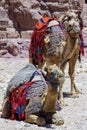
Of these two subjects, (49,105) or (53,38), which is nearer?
(49,105)

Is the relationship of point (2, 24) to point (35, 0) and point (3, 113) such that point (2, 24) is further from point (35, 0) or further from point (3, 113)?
point (3, 113)

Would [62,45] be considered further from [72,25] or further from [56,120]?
[56,120]

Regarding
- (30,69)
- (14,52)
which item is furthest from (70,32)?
(14,52)

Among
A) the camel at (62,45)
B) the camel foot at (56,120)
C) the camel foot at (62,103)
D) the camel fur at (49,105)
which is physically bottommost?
the camel foot at (62,103)

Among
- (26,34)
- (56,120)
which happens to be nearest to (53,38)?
(56,120)

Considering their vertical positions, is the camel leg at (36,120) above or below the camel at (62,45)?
below

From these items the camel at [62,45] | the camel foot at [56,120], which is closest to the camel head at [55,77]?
the camel foot at [56,120]

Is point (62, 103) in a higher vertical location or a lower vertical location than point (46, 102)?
lower

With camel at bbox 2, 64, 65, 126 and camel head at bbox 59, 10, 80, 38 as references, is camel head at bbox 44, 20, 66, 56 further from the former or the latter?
camel at bbox 2, 64, 65, 126

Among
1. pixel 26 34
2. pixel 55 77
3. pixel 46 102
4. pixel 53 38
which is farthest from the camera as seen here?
pixel 26 34

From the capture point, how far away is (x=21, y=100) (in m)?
5.99

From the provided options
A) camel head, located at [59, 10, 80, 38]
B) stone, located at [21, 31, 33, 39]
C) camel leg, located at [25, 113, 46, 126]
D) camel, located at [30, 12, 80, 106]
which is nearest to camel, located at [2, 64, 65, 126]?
camel leg, located at [25, 113, 46, 126]

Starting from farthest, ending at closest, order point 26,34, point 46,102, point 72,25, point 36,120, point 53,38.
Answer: point 26,34 → point 53,38 → point 72,25 → point 36,120 → point 46,102

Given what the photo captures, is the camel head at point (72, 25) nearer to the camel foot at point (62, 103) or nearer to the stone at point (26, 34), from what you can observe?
the camel foot at point (62, 103)
